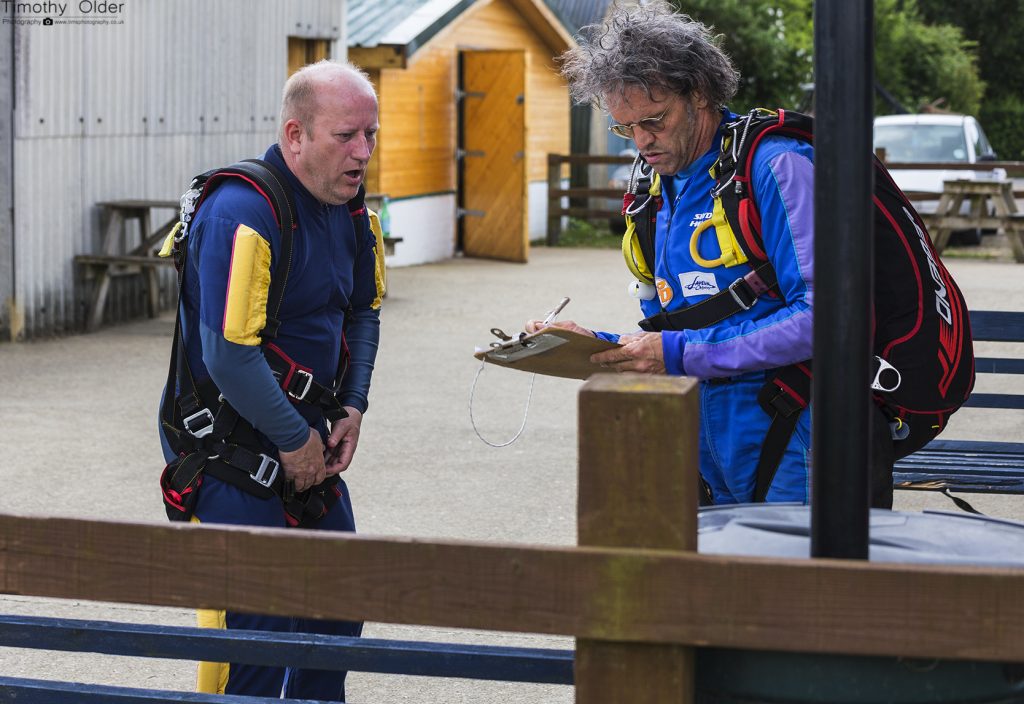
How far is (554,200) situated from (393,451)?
544 inches

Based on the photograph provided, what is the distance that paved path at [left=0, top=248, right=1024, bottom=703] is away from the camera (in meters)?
5.10

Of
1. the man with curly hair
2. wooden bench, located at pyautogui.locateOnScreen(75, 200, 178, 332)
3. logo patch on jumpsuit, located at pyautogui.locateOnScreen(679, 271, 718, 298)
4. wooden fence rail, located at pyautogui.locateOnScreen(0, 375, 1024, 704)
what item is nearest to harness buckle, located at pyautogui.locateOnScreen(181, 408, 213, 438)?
the man with curly hair

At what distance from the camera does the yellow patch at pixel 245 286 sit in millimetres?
3512

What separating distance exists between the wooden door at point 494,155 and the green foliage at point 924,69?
58.8 ft

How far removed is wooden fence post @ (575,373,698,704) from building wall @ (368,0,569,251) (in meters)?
15.2

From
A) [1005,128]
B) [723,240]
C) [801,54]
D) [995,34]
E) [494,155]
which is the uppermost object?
[995,34]

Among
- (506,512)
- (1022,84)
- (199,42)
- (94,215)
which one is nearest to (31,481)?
Answer: (506,512)

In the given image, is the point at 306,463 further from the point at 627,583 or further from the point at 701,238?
the point at 627,583

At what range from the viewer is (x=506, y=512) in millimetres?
6918

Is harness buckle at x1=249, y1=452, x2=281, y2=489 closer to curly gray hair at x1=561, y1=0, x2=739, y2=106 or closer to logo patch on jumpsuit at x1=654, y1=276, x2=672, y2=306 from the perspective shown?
logo patch on jumpsuit at x1=654, y1=276, x2=672, y2=306

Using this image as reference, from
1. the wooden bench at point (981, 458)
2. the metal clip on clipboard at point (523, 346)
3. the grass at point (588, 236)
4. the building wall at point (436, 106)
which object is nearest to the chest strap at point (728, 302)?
the metal clip on clipboard at point (523, 346)

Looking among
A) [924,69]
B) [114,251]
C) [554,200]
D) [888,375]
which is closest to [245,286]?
[888,375]

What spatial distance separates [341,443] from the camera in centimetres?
394

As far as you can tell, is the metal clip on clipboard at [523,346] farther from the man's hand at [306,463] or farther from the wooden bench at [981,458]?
the wooden bench at [981,458]
